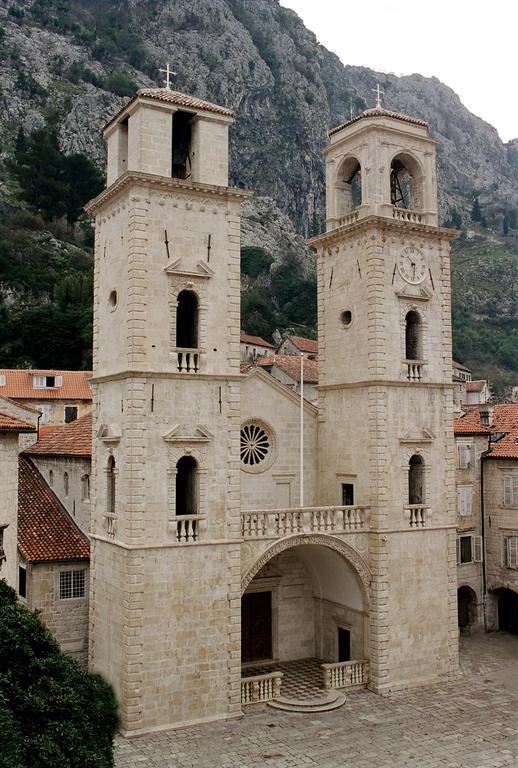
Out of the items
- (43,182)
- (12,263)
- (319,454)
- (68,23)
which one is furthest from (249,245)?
(319,454)

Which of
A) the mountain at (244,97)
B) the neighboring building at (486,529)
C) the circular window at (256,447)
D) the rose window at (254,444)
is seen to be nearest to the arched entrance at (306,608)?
the circular window at (256,447)

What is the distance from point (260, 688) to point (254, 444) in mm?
8007

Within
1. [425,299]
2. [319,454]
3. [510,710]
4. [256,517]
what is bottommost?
[510,710]

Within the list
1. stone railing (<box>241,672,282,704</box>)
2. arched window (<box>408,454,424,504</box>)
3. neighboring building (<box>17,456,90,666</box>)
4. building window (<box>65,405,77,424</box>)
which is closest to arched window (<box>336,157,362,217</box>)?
arched window (<box>408,454,424,504</box>)

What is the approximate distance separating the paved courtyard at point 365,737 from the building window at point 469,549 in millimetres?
9198

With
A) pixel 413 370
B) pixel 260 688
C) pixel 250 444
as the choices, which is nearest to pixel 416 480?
pixel 413 370

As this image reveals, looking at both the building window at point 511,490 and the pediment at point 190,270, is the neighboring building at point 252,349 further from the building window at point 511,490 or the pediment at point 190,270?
the pediment at point 190,270

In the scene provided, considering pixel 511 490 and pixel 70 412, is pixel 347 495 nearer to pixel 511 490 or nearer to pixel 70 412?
pixel 511 490

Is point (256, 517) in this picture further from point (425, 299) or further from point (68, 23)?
point (68, 23)

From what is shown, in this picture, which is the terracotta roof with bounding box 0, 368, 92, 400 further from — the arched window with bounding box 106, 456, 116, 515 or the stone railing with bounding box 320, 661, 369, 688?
the stone railing with bounding box 320, 661, 369, 688

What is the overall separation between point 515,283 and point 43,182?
78.6m

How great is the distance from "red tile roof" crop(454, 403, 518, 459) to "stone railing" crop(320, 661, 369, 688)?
12986mm

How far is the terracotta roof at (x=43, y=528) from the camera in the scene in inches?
983

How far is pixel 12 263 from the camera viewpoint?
7856cm
